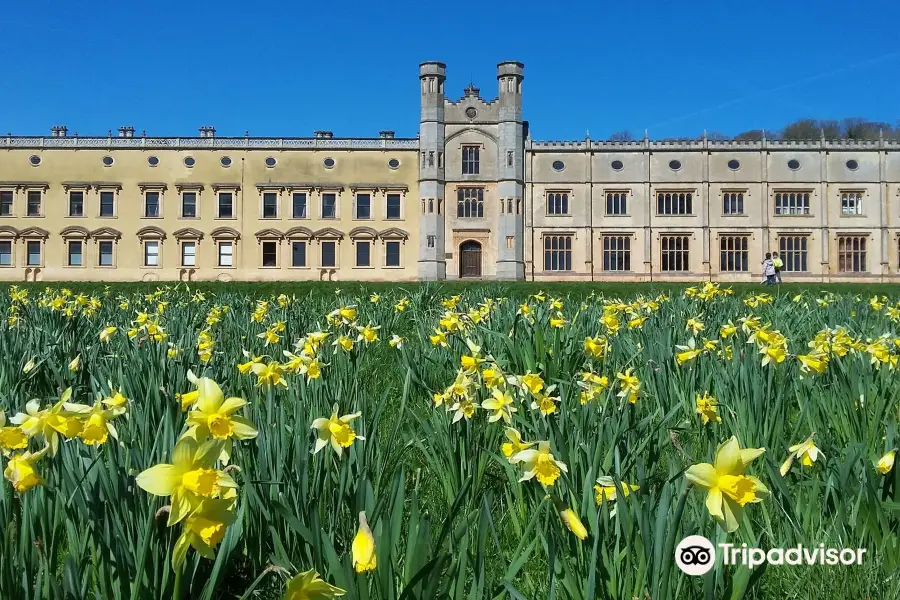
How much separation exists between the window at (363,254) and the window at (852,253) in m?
24.8

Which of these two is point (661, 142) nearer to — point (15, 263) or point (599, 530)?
point (15, 263)

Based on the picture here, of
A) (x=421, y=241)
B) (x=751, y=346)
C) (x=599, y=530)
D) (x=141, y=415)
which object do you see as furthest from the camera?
(x=421, y=241)

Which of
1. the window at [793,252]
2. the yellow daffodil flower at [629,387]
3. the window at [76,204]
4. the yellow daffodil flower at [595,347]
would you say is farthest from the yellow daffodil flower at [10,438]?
the window at [76,204]

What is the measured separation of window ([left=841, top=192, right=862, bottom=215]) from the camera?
36.0 m

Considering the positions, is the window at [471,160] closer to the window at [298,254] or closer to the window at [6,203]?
the window at [298,254]

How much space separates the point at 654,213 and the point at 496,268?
29.1 feet

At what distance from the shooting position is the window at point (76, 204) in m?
36.1

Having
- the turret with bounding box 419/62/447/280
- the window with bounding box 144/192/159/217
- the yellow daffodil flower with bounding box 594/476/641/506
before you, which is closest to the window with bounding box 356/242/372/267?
the turret with bounding box 419/62/447/280

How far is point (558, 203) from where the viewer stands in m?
36.3

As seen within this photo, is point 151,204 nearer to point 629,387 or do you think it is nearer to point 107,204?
point 107,204

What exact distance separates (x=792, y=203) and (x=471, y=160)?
17.1 m

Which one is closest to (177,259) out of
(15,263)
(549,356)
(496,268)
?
(15,263)

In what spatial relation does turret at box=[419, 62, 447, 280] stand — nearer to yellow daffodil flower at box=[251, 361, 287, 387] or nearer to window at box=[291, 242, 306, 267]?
window at box=[291, 242, 306, 267]

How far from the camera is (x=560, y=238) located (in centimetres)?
3647
